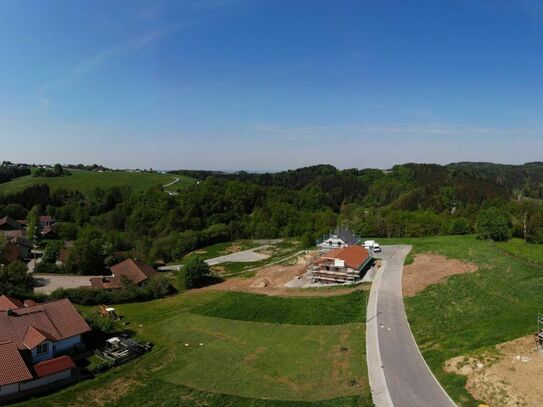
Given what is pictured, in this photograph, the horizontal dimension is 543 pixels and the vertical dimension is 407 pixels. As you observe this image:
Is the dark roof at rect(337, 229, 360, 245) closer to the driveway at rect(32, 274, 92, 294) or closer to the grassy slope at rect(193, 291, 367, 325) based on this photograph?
the grassy slope at rect(193, 291, 367, 325)

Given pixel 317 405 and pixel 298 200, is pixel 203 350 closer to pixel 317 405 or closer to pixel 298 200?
pixel 317 405

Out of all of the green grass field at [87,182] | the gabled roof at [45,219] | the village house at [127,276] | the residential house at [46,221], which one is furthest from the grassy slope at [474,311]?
the green grass field at [87,182]

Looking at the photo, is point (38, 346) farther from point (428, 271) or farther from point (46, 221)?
point (46, 221)

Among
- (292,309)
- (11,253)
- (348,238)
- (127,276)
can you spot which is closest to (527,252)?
(348,238)

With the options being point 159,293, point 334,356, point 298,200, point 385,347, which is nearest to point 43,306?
point 159,293

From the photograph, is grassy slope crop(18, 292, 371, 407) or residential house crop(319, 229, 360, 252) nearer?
grassy slope crop(18, 292, 371, 407)

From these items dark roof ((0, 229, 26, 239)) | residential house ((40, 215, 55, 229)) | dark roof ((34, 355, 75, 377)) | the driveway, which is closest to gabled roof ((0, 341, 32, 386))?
dark roof ((34, 355, 75, 377))
